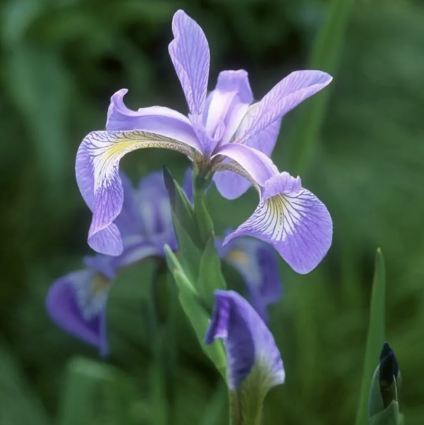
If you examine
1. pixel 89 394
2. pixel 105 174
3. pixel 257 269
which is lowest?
pixel 89 394

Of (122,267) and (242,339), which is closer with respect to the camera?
(242,339)

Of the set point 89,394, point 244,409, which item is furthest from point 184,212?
point 89,394

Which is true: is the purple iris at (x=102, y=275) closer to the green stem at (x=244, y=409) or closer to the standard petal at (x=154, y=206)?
the standard petal at (x=154, y=206)

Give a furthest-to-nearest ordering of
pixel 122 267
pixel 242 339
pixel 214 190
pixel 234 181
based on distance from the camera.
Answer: pixel 214 190 → pixel 122 267 → pixel 234 181 → pixel 242 339

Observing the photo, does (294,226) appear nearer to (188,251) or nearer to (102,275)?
(188,251)

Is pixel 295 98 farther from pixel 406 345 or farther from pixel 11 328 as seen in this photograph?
pixel 11 328

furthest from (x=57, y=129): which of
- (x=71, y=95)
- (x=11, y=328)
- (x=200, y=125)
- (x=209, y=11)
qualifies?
(x=200, y=125)

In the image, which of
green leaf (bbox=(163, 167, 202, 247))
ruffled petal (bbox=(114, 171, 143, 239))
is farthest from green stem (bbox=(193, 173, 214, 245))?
ruffled petal (bbox=(114, 171, 143, 239))

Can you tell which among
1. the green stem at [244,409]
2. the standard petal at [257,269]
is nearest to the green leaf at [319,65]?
the standard petal at [257,269]
